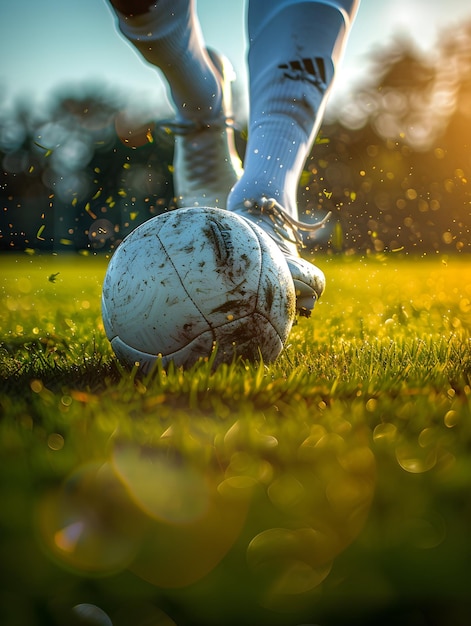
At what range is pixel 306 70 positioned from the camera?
3.67 metres

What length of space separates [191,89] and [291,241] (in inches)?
62.7

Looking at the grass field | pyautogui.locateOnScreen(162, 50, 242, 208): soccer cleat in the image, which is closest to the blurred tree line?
pyautogui.locateOnScreen(162, 50, 242, 208): soccer cleat

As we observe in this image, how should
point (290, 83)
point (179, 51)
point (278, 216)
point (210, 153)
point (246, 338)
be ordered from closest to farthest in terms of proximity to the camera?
point (246, 338) < point (278, 216) < point (290, 83) < point (179, 51) < point (210, 153)

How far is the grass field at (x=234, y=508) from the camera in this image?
0.88 metres

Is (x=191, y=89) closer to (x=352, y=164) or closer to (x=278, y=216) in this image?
(x=278, y=216)

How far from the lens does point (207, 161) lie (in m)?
4.86

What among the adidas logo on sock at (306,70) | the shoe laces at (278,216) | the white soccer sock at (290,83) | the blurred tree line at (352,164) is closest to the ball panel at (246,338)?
the shoe laces at (278,216)

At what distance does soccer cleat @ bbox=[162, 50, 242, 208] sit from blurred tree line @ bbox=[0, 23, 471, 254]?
812 inches

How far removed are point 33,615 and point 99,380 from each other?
56.3 inches

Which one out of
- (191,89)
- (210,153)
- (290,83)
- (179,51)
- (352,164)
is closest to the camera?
(290,83)

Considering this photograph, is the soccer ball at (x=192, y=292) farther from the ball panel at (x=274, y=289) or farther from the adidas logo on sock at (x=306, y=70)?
the adidas logo on sock at (x=306, y=70)

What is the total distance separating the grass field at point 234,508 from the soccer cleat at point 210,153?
10.3 ft

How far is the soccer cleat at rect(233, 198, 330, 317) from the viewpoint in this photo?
9.86ft

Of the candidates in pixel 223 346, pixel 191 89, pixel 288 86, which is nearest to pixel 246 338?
pixel 223 346
